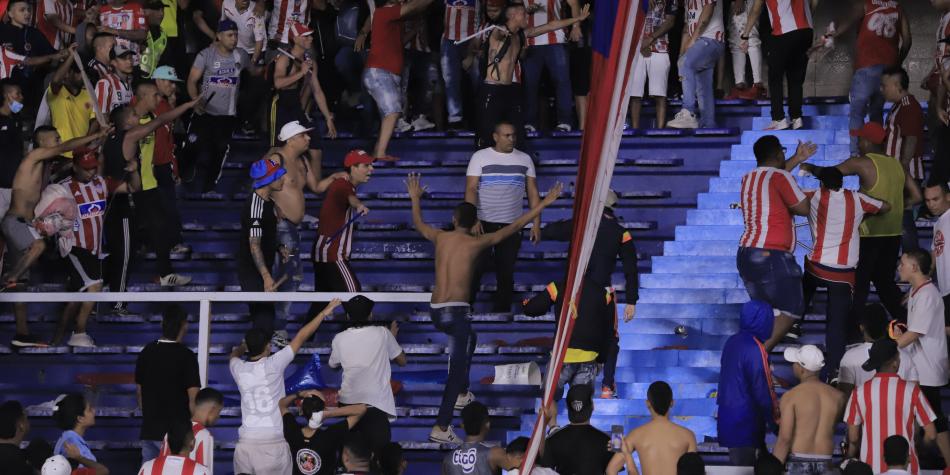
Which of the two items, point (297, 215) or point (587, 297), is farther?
point (297, 215)

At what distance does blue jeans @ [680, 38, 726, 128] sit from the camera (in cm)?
Result: 1475

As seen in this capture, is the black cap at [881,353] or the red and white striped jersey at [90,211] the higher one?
the red and white striped jersey at [90,211]

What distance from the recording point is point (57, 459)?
368 inches

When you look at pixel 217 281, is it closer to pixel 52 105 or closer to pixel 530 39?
pixel 52 105

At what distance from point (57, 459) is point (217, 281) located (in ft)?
15.6

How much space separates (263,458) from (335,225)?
2800mm

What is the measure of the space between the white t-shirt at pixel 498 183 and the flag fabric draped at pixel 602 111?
6070 mm

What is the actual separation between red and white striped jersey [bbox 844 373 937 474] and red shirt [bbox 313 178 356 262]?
4.52 m

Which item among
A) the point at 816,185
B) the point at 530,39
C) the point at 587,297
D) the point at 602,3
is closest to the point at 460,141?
the point at 530,39

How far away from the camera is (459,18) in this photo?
1542 centimetres

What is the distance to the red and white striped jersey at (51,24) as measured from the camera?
15.5 metres

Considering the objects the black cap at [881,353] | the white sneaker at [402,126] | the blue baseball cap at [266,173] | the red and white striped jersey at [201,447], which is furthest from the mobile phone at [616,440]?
the white sneaker at [402,126]

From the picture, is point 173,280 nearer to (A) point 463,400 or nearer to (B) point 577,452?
(A) point 463,400

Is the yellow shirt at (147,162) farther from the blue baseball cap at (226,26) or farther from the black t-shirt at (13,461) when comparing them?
the black t-shirt at (13,461)
